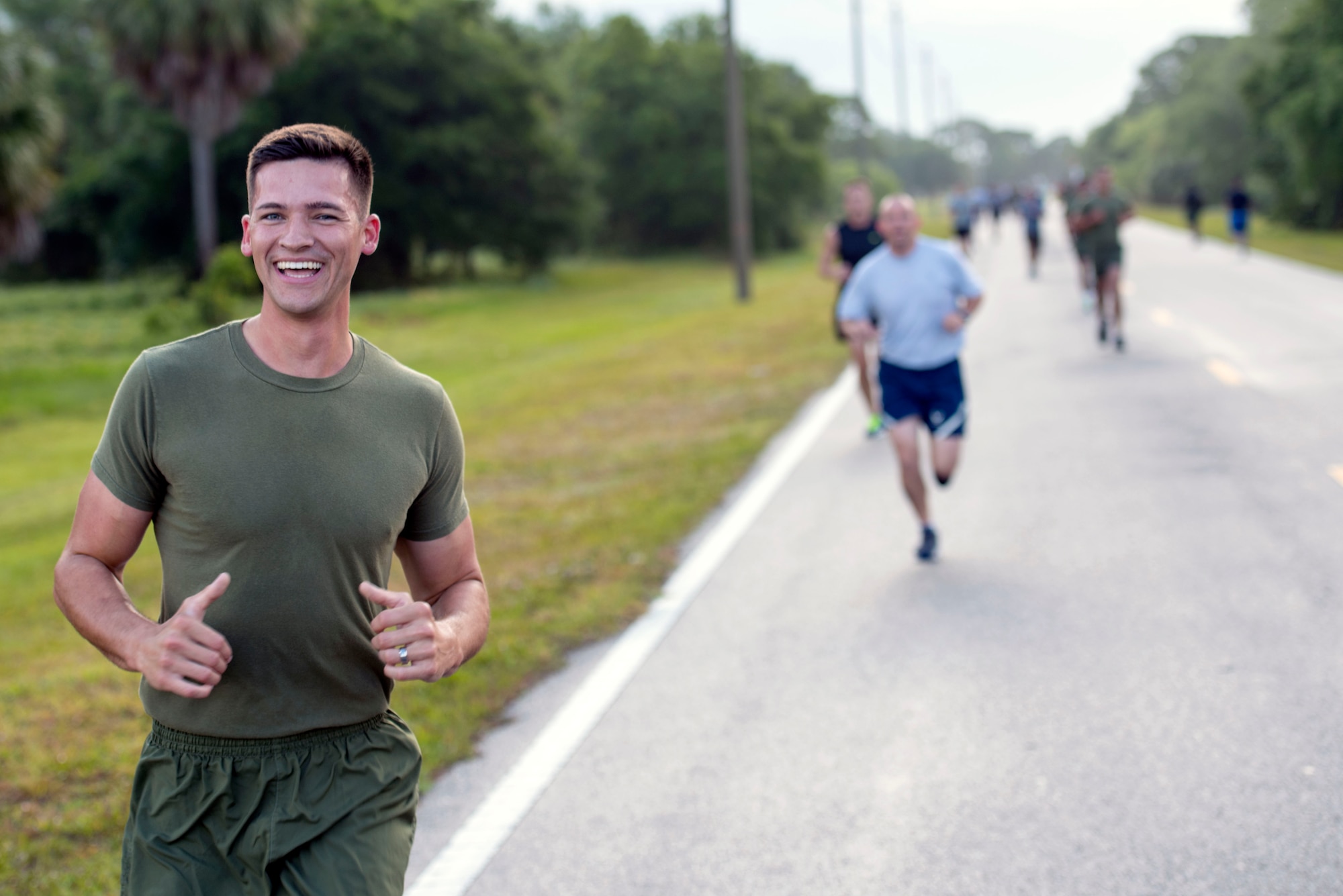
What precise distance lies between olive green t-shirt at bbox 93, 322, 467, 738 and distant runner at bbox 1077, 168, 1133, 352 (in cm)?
1459

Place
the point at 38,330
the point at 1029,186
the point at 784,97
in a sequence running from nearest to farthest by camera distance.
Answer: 1. the point at 38,330
2. the point at 1029,186
3. the point at 784,97

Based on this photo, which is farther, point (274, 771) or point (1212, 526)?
point (1212, 526)

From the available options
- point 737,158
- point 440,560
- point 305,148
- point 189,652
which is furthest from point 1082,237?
point 189,652

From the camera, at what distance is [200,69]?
32.2 meters

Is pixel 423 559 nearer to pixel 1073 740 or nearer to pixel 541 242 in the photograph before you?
pixel 1073 740

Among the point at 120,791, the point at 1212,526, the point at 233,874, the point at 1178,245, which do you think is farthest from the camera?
the point at 1178,245

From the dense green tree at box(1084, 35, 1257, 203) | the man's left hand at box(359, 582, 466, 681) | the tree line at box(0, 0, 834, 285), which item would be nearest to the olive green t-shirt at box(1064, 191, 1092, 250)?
the tree line at box(0, 0, 834, 285)

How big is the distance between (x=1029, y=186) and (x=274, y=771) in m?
33.6

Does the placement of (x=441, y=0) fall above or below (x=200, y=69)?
above

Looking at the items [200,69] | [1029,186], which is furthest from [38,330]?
[1029,186]

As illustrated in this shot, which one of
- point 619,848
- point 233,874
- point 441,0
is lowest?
point 619,848

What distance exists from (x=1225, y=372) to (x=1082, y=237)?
327 centimetres

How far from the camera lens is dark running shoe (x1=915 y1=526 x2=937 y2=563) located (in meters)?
7.98

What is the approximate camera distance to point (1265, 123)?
51.9m
